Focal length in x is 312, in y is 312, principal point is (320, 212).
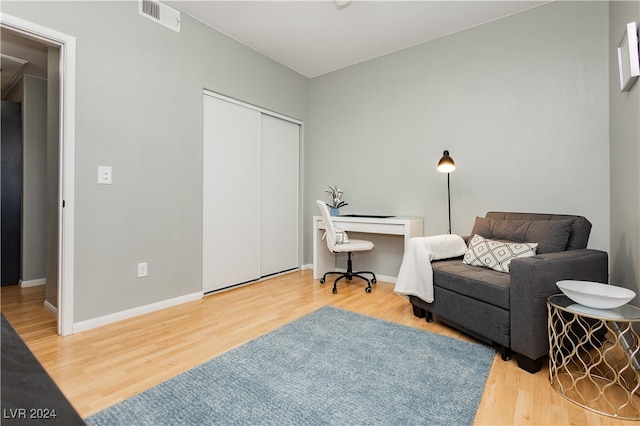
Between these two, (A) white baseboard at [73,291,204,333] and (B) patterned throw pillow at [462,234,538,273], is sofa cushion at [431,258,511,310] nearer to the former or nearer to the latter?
(B) patterned throw pillow at [462,234,538,273]

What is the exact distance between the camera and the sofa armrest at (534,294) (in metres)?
1.65

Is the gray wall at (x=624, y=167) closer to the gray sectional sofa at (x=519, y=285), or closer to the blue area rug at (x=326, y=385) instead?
the gray sectional sofa at (x=519, y=285)

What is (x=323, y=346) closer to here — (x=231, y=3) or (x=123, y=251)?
(x=123, y=251)

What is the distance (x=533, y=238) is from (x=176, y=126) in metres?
2.98

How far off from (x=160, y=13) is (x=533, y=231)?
3398mm

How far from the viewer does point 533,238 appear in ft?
7.21

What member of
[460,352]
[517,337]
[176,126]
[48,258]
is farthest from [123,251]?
[517,337]

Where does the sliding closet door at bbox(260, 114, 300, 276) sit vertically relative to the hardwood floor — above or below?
above

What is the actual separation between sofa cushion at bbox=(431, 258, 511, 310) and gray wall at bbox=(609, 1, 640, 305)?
684 mm

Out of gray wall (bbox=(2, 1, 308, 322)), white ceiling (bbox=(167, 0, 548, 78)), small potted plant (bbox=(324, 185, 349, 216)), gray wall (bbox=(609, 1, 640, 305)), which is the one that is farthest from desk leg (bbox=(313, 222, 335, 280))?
gray wall (bbox=(609, 1, 640, 305))

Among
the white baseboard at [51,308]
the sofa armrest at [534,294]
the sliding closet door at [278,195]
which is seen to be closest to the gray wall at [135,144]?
the white baseboard at [51,308]

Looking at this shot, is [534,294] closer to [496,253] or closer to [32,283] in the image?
[496,253]

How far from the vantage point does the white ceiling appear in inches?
106

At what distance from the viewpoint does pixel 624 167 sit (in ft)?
6.56
